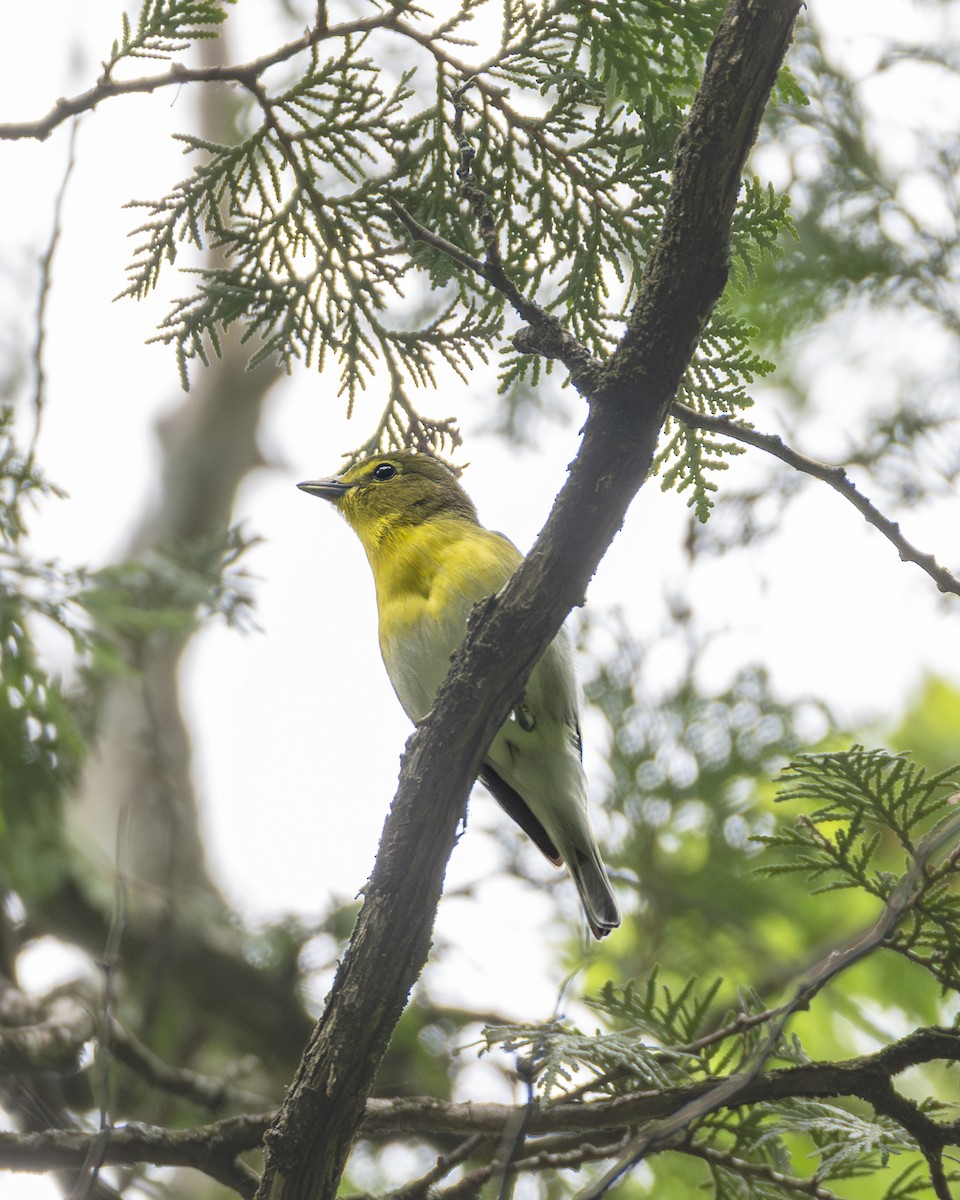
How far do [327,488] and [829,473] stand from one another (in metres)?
2.71

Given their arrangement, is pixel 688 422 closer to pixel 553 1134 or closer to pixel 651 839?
pixel 553 1134

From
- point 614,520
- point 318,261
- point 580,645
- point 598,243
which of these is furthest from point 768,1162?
point 580,645

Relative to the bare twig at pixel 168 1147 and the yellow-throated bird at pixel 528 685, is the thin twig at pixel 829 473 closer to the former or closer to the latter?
the yellow-throated bird at pixel 528 685

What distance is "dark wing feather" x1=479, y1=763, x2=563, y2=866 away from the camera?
424 centimetres

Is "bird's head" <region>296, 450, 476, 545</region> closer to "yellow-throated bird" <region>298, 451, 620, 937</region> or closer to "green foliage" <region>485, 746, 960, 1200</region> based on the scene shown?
"yellow-throated bird" <region>298, 451, 620, 937</region>

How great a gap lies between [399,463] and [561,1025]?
256 centimetres

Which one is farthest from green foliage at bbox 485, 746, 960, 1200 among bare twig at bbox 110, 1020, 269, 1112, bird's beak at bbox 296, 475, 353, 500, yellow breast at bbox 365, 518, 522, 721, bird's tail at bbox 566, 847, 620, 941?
bird's beak at bbox 296, 475, 353, 500

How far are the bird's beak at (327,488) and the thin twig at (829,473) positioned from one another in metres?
2.52

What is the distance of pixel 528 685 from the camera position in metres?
3.72

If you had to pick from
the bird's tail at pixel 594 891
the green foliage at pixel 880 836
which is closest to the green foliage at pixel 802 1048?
the green foliage at pixel 880 836

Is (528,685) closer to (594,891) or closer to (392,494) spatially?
(594,891)

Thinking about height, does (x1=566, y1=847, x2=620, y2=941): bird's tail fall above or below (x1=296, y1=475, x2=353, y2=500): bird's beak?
below

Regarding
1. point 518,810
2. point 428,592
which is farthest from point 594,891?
point 428,592

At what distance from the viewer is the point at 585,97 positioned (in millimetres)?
2748
